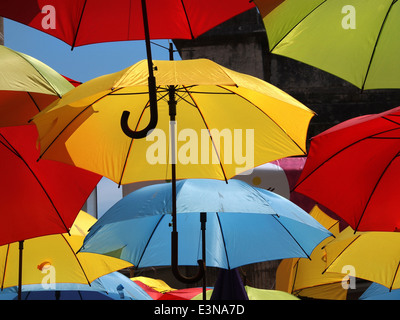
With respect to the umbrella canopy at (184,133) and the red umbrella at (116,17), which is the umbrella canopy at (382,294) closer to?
the umbrella canopy at (184,133)

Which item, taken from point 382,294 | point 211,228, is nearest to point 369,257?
point 382,294

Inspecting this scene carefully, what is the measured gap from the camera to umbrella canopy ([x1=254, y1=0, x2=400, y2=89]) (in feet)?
13.3

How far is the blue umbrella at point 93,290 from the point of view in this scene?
6.04 meters

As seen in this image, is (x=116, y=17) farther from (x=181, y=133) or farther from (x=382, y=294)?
(x=382, y=294)

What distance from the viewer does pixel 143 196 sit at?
19.6 ft

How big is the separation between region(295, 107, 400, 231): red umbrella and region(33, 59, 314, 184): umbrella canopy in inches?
14.3

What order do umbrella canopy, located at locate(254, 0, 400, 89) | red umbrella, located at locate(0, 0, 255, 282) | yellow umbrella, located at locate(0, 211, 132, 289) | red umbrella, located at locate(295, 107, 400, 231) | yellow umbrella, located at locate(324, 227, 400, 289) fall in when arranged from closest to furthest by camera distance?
umbrella canopy, located at locate(254, 0, 400, 89), red umbrella, located at locate(0, 0, 255, 282), red umbrella, located at locate(295, 107, 400, 231), yellow umbrella, located at locate(0, 211, 132, 289), yellow umbrella, located at locate(324, 227, 400, 289)

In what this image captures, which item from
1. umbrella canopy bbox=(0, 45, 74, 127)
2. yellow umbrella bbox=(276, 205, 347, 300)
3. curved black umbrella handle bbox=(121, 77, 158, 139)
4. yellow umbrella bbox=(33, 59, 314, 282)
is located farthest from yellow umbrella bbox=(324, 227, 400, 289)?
umbrella canopy bbox=(0, 45, 74, 127)

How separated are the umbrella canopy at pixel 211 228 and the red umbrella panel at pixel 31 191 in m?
0.66

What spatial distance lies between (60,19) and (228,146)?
1.54 m

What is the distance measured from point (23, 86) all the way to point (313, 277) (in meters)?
5.02

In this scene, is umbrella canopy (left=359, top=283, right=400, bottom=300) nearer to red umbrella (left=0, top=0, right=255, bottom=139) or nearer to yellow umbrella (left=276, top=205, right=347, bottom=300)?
yellow umbrella (left=276, top=205, right=347, bottom=300)

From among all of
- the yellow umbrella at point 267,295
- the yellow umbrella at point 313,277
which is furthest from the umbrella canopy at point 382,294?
the yellow umbrella at point 313,277

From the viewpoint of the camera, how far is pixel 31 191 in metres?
5.11
